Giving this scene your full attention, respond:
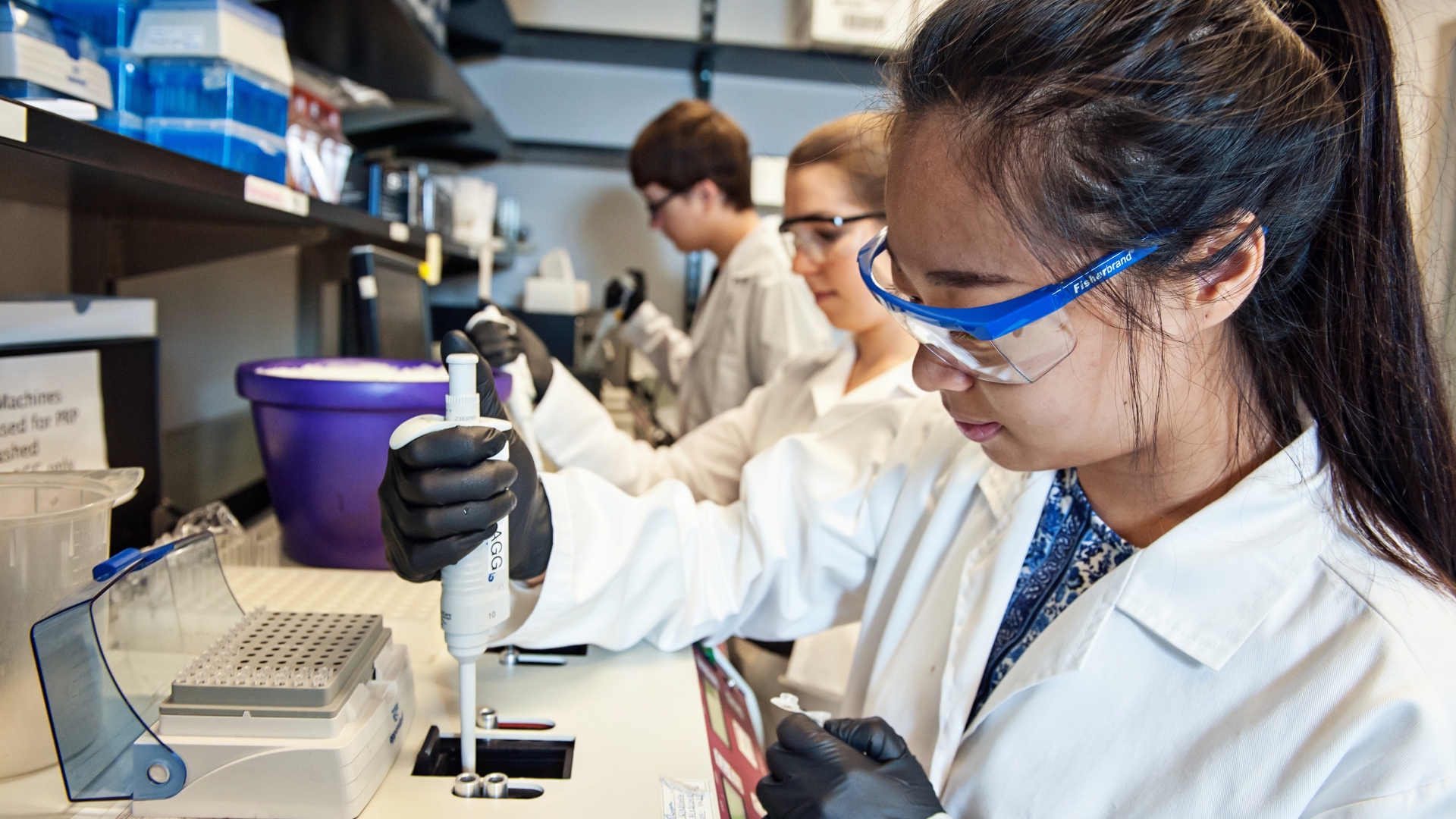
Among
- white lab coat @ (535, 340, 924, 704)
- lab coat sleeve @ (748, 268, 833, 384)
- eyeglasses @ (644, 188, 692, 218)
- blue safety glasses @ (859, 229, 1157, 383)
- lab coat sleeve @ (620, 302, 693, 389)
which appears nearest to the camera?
blue safety glasses @ (859, 229, 1157, 383)

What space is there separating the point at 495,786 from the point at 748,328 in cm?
193

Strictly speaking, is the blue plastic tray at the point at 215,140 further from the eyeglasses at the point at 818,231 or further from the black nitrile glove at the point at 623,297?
the black nitrile glove at the point at 623,297

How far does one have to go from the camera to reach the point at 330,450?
43.4 inches

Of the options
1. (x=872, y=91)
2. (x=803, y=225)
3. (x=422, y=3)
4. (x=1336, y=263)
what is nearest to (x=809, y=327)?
(x=803, y=225)

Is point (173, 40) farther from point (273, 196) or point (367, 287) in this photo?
point (367, 287)

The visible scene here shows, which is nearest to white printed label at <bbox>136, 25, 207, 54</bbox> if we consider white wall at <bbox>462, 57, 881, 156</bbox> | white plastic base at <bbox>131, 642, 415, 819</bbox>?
white plastic base at <bbox>131, 642, 415, 819</bbox>

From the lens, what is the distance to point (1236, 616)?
76 centimetres

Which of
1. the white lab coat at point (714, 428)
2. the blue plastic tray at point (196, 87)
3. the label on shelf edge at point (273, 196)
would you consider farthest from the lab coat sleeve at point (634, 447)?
the blue plastic tray at point (196, 87)

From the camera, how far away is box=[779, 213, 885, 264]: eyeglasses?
5.17ft

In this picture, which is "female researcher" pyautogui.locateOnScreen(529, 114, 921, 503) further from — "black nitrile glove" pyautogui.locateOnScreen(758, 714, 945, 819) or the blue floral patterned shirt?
"black nitrile glove" pyautogui.locateOnScreen(758, 714, 945, 819)

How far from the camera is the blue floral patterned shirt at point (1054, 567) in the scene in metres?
0.92

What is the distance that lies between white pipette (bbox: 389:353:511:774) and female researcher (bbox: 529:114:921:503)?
805mm

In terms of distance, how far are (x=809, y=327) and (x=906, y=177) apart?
1.76 meters

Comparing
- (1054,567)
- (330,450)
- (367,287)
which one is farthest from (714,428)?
(1054,567)
